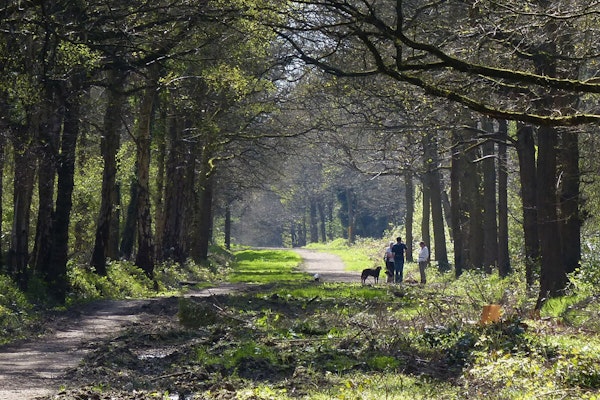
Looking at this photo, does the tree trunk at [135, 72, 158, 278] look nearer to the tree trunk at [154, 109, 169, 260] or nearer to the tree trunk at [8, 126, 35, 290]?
the tree trunk at [154, 109, 169, 260]

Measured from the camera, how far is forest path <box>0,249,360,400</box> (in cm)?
1071

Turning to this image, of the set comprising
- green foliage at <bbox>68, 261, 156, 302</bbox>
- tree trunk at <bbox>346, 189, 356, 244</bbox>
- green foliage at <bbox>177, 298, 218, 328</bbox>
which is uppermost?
tree trunk at <bbox>346, 189, 356, 244</bbox>

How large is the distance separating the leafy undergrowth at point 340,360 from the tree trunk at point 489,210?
522 inches

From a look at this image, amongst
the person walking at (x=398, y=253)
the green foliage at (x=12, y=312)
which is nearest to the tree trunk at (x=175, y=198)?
the person walking at (x=398, y=253)

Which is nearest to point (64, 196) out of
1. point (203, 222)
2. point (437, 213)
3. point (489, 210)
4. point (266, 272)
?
point (489, 210)

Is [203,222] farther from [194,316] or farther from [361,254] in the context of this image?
[361,254]

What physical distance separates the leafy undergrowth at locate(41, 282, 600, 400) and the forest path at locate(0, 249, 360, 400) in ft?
1.24

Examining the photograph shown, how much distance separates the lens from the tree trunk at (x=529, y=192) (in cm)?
2398

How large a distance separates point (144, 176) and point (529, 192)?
1245 centimetres

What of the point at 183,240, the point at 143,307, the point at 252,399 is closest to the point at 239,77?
the point at 143,307

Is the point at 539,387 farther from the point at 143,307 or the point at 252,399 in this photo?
the point at 143,307

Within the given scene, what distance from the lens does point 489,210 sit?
99.3 ft

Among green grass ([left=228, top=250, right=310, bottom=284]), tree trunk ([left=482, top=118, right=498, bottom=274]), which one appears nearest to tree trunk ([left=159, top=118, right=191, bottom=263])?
green grass ([left=228, top=250, right=310, bottom=284])

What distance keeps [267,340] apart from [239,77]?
432 inches
